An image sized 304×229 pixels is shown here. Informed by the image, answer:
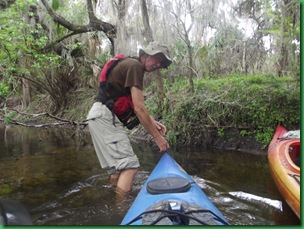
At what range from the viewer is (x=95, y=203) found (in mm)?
3615

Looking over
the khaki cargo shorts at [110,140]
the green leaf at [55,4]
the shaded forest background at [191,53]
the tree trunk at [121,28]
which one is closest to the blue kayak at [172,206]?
the khaki cargo shorts at [110,140]

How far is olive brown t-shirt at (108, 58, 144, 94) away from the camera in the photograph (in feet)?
10.3

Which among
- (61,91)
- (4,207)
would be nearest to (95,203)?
(4,207)

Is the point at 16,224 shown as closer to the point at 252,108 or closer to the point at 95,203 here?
the point at 95,203

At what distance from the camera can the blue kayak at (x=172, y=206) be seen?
1.86 meters

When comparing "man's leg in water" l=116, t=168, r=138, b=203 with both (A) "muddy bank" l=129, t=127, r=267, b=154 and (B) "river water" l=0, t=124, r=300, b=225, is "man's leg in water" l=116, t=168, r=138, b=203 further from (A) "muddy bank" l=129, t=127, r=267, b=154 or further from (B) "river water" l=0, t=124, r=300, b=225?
(A) "muddy bank" l=129, t=127, r=267, b=154

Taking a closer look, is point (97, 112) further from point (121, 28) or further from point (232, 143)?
point (121, 28)

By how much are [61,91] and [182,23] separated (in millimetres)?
7730

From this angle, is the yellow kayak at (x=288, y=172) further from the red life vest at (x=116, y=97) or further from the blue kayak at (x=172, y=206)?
A: the red life vest at (x=116, y=97)

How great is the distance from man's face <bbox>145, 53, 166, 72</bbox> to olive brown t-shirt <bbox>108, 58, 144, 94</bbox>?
149 millimetres

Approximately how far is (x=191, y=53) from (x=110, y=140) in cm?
522

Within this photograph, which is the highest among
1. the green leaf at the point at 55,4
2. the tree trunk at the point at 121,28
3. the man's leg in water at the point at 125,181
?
the green leaf at the point at 55,4

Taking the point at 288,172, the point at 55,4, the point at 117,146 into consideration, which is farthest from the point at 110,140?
the point at 55,4

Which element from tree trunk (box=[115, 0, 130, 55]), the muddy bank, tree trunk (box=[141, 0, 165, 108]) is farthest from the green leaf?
the muddy bank
